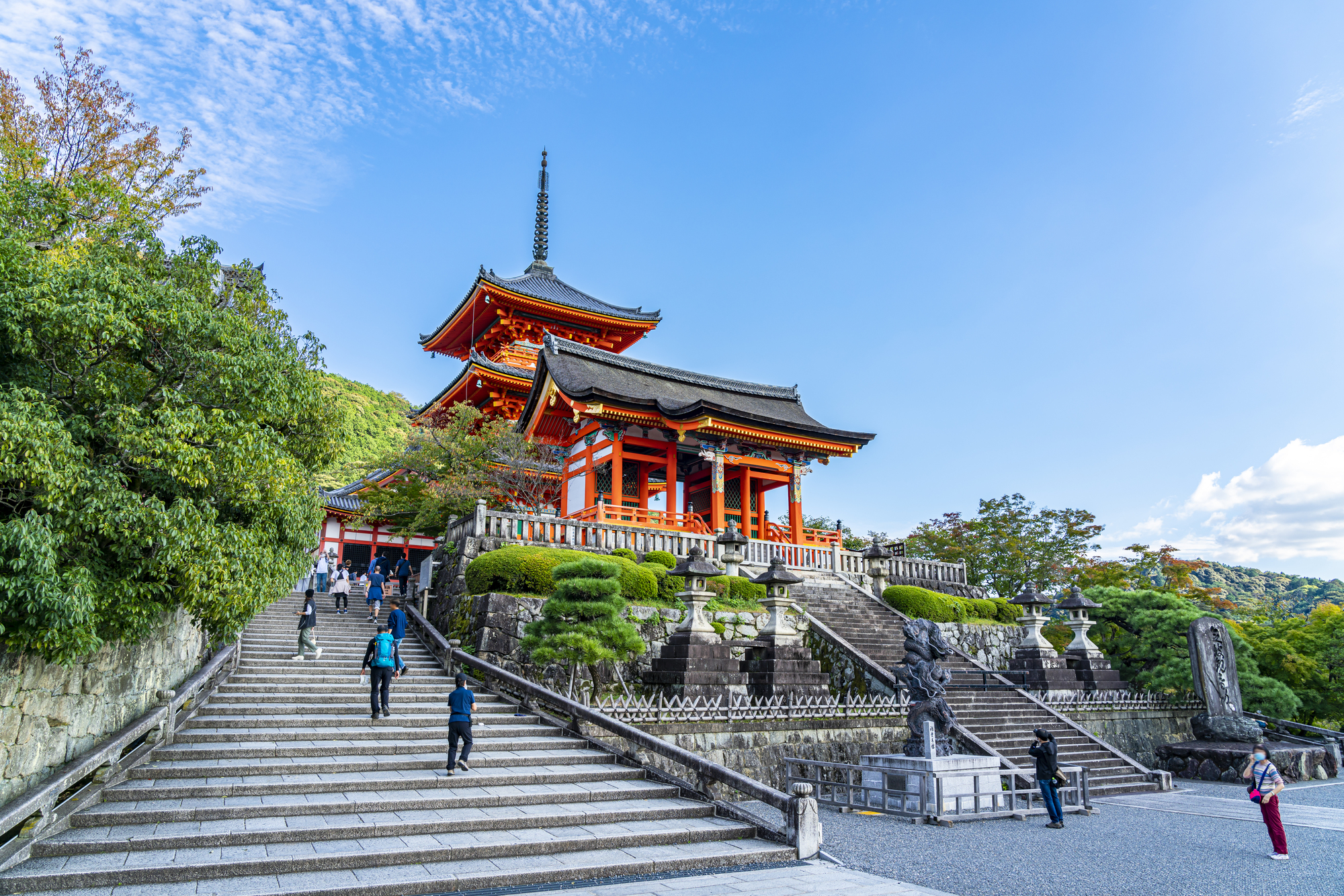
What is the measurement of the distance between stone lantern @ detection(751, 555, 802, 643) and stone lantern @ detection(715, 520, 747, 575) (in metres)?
3.10

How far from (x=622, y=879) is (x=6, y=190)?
928cm

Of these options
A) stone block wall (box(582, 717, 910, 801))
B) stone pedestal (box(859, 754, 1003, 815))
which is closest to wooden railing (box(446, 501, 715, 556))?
stone block wall (box(582, 717, 910, 801))

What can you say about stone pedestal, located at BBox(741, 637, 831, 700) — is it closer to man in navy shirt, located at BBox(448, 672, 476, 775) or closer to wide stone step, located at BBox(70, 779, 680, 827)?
wide stone step, located at BBox(70, 779, 680, 827)

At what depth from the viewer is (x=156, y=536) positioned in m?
7.43

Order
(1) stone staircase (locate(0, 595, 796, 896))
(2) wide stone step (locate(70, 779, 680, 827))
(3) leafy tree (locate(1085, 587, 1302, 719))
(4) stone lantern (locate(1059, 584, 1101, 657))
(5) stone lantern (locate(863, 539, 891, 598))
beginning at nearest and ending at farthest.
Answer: (1) stone staircase (locate(0, 595, 796, 896)), (2) wide stone step (locate(70, 779, 680, 827)), (4) stone lantern (locate(1059, 584, 1101, 657)), (3) leafy tree (locate(1085, 587, 1302, 719)), (5) stone lantern (locate(863, 539, 891, 598))

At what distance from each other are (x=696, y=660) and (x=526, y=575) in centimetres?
433

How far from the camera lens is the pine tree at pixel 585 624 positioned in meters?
12.9

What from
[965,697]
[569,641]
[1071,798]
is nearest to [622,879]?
[569,641]

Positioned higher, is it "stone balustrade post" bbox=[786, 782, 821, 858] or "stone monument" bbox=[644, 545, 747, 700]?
"stone monument" bbox=[644, 545, 747, 700]

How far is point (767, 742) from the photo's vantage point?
44.9 ft

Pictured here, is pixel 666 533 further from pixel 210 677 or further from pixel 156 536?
pixel 156 536

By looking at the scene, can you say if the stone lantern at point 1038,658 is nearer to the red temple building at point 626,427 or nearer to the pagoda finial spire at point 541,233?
the red temple building at point 626,427

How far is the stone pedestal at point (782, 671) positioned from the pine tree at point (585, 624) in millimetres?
2859

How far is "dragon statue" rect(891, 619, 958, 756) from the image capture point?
12.5 metres
